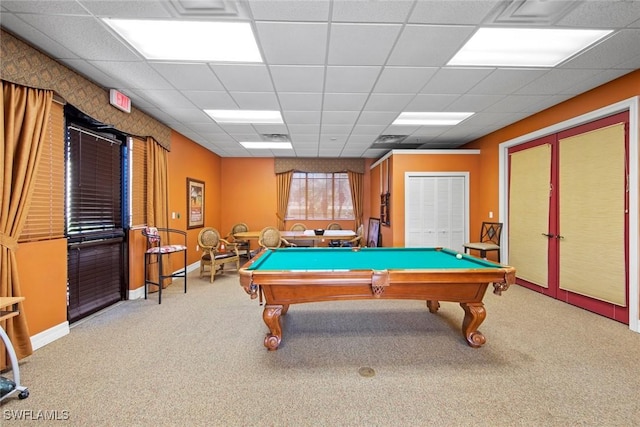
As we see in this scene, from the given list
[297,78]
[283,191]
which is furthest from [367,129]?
[283,191]

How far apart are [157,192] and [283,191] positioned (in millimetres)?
3805

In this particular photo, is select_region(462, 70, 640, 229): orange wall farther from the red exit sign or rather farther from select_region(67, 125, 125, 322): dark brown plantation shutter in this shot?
select_region(67, 125, 125, 322): dark brown plantation shutter

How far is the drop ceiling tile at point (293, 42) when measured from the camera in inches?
86.7

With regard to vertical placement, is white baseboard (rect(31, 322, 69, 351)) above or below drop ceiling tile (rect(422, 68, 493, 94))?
below

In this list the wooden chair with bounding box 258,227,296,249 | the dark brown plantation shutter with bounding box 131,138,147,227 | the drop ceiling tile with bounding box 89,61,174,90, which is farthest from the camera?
the wooden chair with bounding box 258,227,296,249

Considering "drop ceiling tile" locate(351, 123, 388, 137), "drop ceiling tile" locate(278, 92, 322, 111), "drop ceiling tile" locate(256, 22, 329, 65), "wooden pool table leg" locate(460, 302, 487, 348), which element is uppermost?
"drop ceiling tile" locate(351, 123, 388, 137)

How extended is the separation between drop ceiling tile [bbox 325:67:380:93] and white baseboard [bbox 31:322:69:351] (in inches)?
153

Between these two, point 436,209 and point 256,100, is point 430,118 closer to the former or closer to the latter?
point 436,209

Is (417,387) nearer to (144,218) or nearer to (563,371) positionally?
(563,371)

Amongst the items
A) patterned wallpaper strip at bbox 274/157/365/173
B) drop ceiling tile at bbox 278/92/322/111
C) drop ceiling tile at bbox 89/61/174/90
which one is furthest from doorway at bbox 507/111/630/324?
drop ceiling tile at bbox 89/61/174/90

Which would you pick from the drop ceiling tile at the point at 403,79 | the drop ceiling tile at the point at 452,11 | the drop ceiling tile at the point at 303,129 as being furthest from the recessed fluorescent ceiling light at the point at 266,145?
the drop ceiling tile at the point at 452,11

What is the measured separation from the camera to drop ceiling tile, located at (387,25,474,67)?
2.25 metres

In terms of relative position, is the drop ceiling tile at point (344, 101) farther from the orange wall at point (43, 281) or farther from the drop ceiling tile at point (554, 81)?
the orange wall at point (43, 281)

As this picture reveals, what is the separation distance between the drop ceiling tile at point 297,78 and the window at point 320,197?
4636 millimetres
